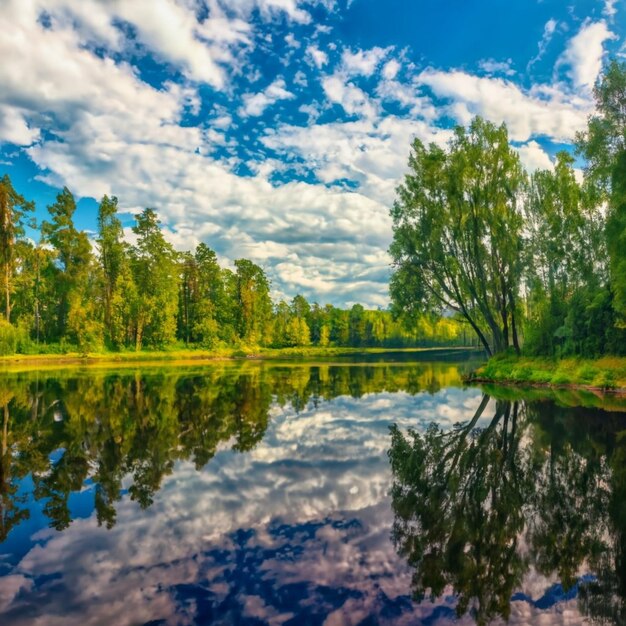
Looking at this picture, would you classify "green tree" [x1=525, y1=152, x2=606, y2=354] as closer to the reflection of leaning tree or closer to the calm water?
the calm water

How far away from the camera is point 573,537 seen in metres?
6.42

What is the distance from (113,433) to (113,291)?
61415mm

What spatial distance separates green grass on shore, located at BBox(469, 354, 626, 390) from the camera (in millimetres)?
23952

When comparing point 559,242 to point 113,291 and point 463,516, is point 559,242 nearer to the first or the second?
point 463,516

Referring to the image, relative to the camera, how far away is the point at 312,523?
7.22 m

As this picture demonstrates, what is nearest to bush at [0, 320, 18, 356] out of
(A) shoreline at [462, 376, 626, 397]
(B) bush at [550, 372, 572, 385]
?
(A) shoreline at [462, 376, 626, 397]

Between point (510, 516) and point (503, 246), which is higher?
point (503, 246)

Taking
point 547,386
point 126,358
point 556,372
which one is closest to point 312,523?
point 547,386

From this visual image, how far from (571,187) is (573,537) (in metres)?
36.0

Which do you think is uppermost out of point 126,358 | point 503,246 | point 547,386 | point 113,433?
point 503,246

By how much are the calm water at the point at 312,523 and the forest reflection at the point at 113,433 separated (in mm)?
74

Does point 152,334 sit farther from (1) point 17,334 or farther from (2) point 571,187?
(2) point 571,187

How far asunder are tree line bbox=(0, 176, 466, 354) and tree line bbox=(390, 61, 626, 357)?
1328 cm

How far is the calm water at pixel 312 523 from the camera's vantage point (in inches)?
195
